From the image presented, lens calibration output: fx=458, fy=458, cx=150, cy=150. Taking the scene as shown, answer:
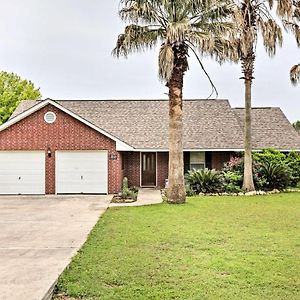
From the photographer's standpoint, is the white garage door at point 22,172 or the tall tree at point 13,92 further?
the tall tree at point 13,92

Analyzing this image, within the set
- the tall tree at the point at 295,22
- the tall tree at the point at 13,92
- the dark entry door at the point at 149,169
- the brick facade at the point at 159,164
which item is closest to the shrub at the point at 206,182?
the brick facade at the point at 159,164

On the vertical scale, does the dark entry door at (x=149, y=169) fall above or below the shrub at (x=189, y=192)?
above

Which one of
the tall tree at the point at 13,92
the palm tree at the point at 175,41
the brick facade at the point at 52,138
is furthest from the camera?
the tall tree at the point at 13,92

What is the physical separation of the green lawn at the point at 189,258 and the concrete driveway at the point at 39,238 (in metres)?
0.35

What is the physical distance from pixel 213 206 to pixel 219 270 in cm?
903

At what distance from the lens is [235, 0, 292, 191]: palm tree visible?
20.2 m

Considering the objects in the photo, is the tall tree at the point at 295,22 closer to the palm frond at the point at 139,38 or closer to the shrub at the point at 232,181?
the shrub at the point at 232,181

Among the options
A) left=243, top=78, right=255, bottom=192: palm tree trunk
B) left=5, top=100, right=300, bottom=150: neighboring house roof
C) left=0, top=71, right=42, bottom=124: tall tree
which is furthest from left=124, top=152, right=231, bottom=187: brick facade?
left=0, top=71, right=42, bottom=124: tall tree

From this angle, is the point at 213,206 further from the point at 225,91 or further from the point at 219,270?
the point at 225,91

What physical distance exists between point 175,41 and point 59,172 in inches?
351

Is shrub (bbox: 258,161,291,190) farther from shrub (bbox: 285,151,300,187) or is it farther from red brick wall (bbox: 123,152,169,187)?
red brick wall (bbox: 123,152,169,187)

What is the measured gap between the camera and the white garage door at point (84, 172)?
2175 cm

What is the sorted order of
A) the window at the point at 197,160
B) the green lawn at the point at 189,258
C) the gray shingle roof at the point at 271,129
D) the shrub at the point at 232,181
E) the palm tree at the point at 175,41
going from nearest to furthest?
the green lawn at the point at 189,258 < the palm tree at the point at 175,41 < the shrub at the point at 232,181 < the window at the point at 197,160 < the gray shingle roof at the point at 271,129

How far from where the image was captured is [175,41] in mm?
16469
